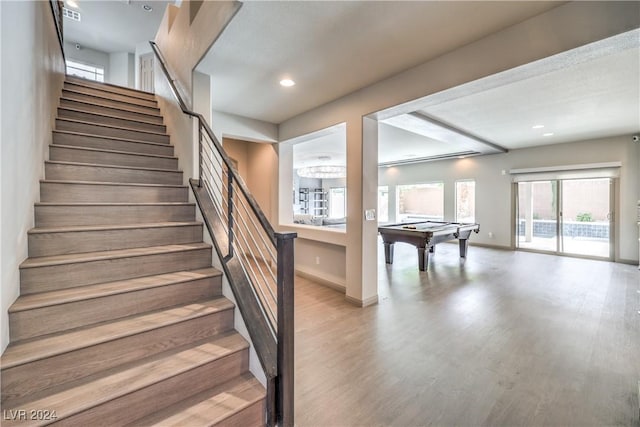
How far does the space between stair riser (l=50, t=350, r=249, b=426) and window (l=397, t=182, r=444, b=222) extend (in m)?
8.59

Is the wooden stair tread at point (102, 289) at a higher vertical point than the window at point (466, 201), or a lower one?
lower

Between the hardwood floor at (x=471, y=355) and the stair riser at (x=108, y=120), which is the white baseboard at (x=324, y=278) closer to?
the hardwood floor at (x=471, y=355)

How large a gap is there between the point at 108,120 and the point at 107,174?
3.55ft

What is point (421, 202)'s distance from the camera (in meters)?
9.74

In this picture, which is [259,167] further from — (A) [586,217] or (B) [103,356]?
(A) [586,217]

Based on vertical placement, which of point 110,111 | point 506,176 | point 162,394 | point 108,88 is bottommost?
point 162,394

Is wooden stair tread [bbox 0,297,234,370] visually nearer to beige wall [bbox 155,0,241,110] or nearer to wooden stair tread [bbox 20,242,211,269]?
wooden stair tread [bbox 20,242,211,269]

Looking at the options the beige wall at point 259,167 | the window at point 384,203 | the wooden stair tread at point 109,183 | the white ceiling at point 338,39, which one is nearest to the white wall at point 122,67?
the beige wall at point 259,167

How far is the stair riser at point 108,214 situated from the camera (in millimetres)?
1943

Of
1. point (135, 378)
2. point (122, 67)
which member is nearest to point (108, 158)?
point (135, 378)

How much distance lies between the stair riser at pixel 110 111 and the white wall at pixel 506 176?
315 inches

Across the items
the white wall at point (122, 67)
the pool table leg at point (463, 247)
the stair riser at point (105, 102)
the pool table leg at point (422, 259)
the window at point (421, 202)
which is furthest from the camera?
the window at point (421, 202)

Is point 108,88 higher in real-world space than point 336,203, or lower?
higher

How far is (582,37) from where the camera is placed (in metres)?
1.82
